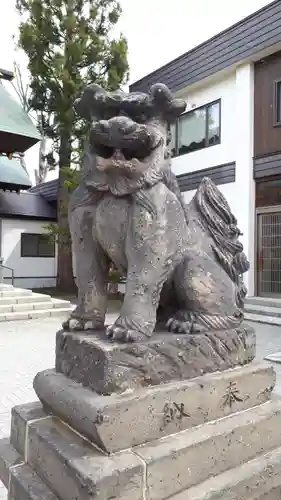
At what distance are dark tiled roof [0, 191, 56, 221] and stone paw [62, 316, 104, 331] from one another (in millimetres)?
11569

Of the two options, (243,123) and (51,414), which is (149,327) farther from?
(243,123)

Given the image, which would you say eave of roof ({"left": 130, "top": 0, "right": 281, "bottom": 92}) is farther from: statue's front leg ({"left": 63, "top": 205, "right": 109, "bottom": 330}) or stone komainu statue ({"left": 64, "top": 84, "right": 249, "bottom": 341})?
statue's front leg ({"left": 63, "top": 205, "right": 109, "bottom": 330})

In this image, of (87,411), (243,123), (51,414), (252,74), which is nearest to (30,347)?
(51,414)

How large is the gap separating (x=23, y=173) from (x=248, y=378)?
10827 millimetres

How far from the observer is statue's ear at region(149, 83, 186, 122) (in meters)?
1.40

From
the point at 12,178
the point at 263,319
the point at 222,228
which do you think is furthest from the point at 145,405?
the point at 12,178

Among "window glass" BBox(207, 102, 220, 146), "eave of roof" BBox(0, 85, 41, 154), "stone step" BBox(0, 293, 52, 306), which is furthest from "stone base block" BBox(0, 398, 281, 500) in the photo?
"window glass" BBox(207, 102, 220, 146)

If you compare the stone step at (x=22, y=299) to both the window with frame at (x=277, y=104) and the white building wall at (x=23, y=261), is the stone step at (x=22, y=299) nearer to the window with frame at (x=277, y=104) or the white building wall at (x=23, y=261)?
the white building wall at (x=23, y=261)

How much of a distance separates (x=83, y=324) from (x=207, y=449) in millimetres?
592

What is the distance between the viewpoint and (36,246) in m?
13.2

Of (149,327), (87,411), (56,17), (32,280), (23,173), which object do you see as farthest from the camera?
(32,280)

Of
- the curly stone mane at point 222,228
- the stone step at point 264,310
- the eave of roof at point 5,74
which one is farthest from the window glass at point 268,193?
the curly stone mane at point 222,228

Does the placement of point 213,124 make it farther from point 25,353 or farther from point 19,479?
point 19,479

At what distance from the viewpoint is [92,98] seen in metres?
1.40
